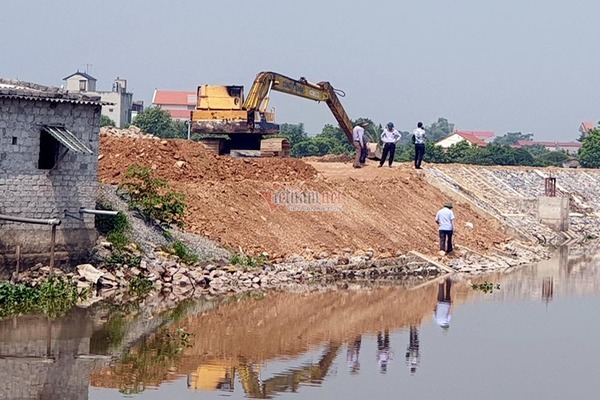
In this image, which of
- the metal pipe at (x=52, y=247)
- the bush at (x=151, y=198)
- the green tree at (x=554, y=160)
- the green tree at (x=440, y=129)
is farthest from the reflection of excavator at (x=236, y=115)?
the green tree at (x=440, y=129)

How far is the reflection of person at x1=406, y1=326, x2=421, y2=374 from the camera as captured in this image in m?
17.9

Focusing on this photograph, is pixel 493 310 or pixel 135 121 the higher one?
pixel 135 121

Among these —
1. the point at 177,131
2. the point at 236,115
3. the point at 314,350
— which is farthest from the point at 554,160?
the point at 314,350

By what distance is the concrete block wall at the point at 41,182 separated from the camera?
22.0 meters

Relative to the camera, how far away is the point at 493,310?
24359 mm

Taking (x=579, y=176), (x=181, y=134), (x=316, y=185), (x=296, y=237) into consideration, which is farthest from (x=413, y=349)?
(x=181, y=134)

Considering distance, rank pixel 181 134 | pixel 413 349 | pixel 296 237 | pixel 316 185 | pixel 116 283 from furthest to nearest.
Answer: pixel 181 134, pixel 316 185, pixel 296 237, pixel 116 283, pixel 413 349

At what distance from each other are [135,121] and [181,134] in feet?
11.9

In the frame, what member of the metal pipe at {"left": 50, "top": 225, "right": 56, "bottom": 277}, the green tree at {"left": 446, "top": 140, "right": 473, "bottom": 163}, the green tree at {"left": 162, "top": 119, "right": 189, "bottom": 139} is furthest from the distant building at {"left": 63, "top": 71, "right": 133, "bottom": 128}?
the metal pipe at {"left": 50, "top": 225, "right": 56, "bottom": 277}

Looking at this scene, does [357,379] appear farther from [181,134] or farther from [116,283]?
[181,134]

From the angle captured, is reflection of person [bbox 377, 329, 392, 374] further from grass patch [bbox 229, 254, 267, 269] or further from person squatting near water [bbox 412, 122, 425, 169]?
person squatting near water [bbox 412, 122, 425, 169]

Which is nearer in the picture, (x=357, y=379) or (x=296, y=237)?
(x=357, y=379)

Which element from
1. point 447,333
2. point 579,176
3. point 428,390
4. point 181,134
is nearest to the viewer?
point 428,390

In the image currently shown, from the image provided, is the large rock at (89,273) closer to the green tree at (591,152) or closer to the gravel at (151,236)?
the gravel at (151,236)
